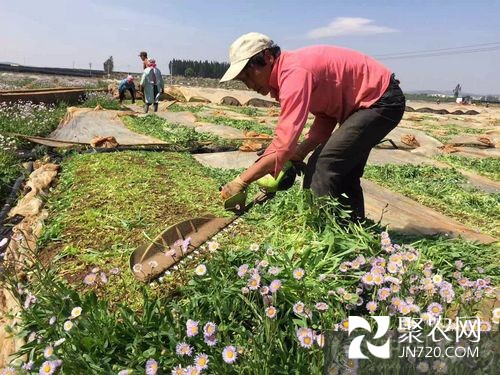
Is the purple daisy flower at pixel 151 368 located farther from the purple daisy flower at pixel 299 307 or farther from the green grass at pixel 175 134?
the green grass at pixel 175 134

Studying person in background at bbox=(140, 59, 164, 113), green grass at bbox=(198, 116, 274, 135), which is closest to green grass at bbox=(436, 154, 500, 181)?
green grass at bbox=(198, 116, 274, 135)

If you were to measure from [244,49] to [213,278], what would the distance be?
1.42 metres

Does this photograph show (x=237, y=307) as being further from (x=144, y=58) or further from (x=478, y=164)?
(x=144, y=58)

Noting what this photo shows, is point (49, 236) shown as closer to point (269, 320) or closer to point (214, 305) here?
point (214, 305)

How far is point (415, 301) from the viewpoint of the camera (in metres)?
1.84

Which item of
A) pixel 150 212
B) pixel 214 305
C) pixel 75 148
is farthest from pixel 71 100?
pixel 214 305

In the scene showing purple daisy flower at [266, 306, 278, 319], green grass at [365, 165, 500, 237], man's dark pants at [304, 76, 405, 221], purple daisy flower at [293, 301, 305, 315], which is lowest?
green grass at [365, 165, 500, 237]

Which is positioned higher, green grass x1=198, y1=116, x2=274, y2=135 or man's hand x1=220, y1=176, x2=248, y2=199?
man's hand x1=220, y1=176, x2=248, y2=199

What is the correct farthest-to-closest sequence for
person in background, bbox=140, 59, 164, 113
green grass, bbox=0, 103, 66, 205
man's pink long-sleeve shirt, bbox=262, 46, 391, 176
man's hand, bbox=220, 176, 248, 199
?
person in background, bbox=140, 59, 164, 113 → green grass, bbox=0, 103, 66, 205 → man's hand, bbox=220, 176, 248, 199 → man's pink long-sleeve shirt, bbox=262, 46, 391, 176

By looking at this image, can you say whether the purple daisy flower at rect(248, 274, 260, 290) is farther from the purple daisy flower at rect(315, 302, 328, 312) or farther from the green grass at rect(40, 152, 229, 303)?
the green grass at rect(40, 152, 229, 303)

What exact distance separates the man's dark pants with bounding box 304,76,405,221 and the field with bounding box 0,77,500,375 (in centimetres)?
19

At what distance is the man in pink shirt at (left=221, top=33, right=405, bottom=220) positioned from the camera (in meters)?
2.59

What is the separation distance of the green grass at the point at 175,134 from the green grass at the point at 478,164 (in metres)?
4.06

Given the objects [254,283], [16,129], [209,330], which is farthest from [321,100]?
[16,129]
